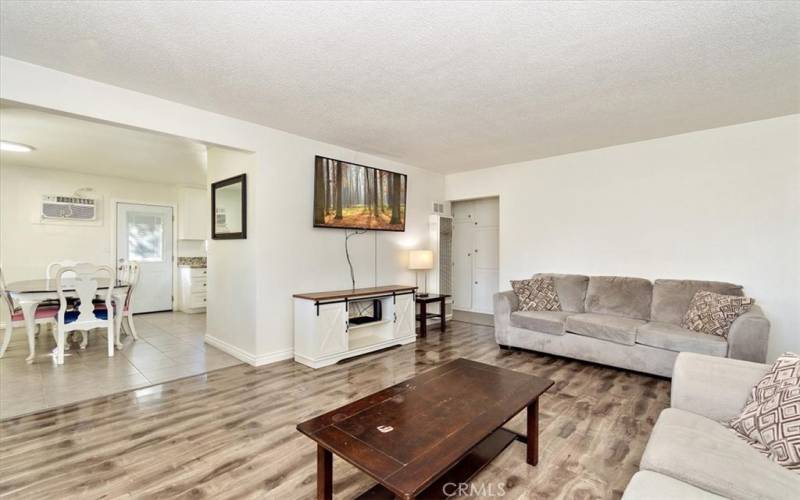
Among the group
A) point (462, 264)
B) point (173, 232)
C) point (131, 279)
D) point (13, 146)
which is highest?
point (13, 146)

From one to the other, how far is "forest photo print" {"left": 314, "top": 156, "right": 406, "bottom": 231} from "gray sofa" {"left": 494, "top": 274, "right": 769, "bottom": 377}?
74.0 inches

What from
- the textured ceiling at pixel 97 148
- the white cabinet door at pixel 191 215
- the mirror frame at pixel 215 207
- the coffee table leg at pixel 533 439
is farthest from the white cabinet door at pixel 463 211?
the coffee table leg at pixel 533 439

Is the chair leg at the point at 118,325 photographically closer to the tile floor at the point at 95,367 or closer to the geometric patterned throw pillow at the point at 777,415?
the tile floor at the point at 95,367

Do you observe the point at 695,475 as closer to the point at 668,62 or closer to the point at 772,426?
the point at 772,426

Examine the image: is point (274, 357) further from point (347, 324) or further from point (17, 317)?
point (17, 317)

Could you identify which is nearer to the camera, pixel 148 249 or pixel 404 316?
pixel 404 316

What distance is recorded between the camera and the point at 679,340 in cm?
319

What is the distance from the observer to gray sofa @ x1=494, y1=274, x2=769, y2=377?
3.01 meters

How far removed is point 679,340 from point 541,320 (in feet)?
4.01

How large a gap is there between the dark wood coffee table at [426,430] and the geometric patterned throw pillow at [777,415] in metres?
0.89

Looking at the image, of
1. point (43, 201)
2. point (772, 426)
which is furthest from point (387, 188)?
point (43, 201)

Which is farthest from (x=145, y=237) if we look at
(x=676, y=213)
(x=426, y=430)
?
(x=676, y=213)

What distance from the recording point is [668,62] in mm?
2449

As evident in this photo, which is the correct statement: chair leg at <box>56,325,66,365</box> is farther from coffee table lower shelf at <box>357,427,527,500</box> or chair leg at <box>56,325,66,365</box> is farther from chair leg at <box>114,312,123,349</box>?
coffee table lower shelf at <box>357,427,527,500</box>
